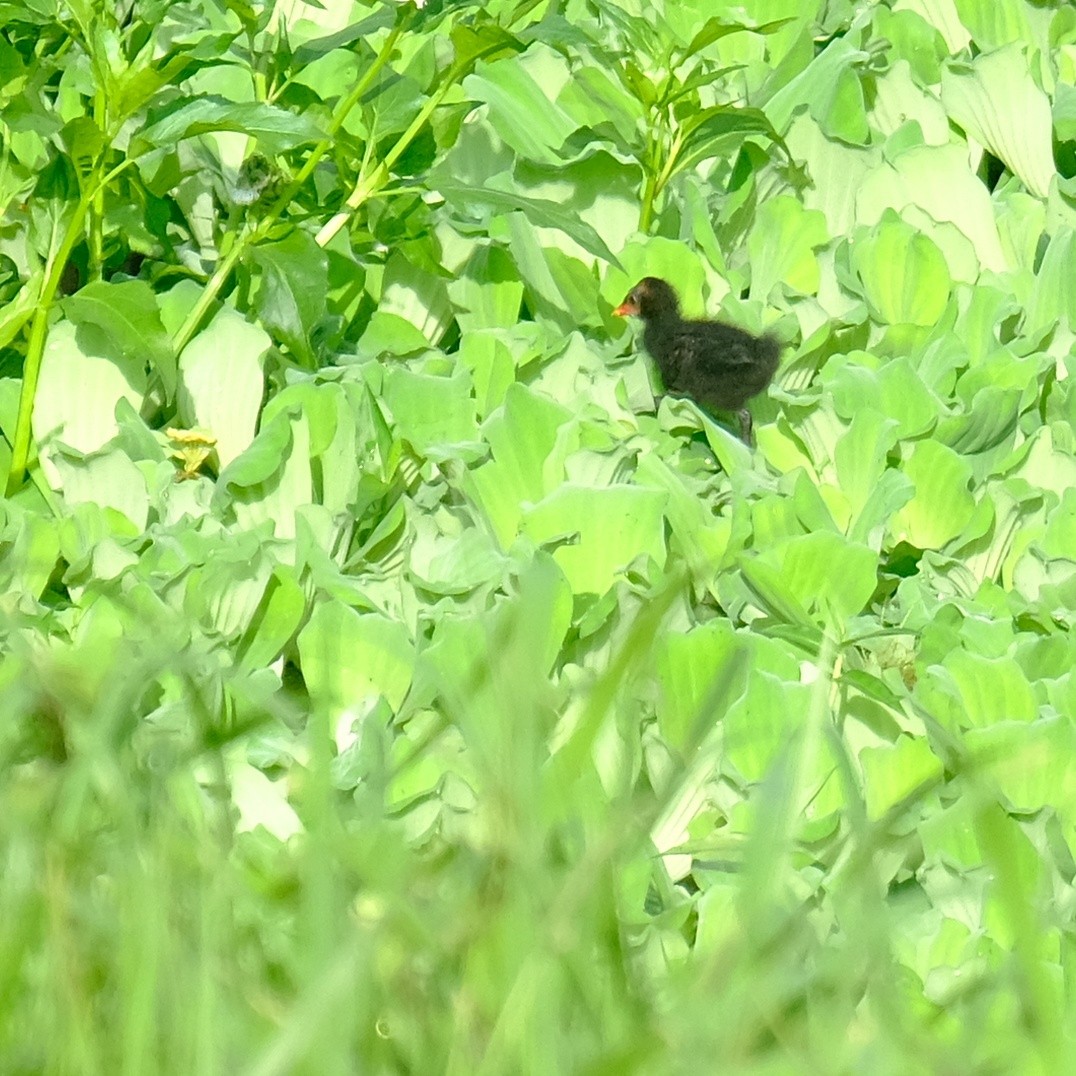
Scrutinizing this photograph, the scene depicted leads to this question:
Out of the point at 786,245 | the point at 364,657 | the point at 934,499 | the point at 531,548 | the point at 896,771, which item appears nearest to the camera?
the point at 896,771

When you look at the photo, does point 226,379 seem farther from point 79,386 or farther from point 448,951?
point 448,951

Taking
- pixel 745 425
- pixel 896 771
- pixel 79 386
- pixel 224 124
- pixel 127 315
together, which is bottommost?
pixel 745 425

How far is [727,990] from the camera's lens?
0.90 m

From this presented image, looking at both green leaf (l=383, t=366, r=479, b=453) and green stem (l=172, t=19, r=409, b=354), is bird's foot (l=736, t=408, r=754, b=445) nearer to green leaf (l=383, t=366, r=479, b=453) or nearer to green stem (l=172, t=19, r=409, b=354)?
green leaf (l=383, t=366, r=479, b=453)

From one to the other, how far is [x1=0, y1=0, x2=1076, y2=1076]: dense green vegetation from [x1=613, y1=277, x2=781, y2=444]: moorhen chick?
38mm

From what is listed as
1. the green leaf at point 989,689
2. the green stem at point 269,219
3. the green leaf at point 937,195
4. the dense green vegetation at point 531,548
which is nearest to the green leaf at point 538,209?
the dense green vegetation at point 531,548

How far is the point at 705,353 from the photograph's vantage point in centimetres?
243

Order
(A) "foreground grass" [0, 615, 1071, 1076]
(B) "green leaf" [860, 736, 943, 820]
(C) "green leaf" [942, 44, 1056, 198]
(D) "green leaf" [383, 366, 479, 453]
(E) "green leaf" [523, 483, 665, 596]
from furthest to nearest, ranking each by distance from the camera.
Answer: (C) "green leaf" [942, 44, 1056, 198]
(D) "green leaf" [383, 366, 479, 453]
(E) "green leaf" [523, 483, 665, 596]
(B) "green leaf" [860, 736, 943, 820]
(A) "foreground grass" [0, 615, 1071, 1076]

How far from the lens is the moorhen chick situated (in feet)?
7.84

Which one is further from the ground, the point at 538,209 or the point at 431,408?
the point at 538,209

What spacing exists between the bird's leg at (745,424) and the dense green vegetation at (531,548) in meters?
0.09

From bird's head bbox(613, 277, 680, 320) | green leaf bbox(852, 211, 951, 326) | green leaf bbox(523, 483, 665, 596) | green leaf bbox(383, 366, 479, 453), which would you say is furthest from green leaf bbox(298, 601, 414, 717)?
green leaf bbox(852, 211, 951, 326)

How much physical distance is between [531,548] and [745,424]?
61 centimetres

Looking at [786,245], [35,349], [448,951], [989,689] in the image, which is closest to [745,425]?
[786,245]
